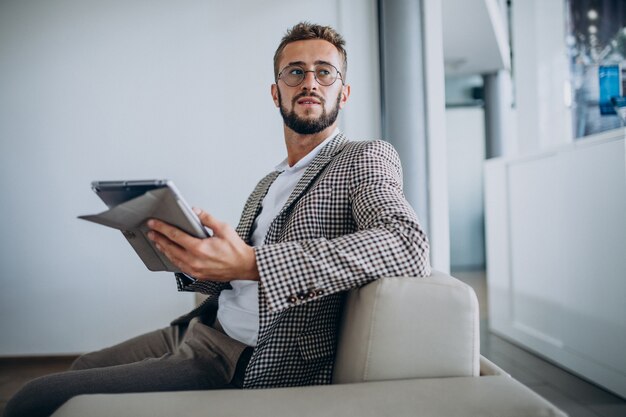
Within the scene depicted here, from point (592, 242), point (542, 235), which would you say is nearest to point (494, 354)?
point (542, 235)

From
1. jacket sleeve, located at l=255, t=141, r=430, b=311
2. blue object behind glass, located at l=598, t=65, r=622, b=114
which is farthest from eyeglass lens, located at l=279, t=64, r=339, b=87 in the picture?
blue object behind glass, located at l=598, t=65, r=622, b=114

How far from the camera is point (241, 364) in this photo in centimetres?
104

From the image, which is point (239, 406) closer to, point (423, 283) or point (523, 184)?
point (423, 283)

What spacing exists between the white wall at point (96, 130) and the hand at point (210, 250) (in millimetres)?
2017

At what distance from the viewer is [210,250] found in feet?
2.58

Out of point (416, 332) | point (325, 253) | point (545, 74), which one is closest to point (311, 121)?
point (325, 253)

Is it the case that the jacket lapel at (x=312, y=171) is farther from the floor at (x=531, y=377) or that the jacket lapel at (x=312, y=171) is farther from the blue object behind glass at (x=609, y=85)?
the blue object behind glass at (x=609, y=85)

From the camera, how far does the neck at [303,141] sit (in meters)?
1.42

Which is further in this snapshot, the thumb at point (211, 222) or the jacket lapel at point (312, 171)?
the jacket lapel at point (312, 171)

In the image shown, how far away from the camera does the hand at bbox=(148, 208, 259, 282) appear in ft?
2.57

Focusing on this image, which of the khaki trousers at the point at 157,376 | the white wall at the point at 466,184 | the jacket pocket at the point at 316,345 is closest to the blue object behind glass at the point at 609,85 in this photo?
the jacket pocket at the point at 316,345

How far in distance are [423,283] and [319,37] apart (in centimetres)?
90

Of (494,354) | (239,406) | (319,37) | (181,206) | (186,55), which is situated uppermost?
(186,55)

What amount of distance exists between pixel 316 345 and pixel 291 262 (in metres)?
0.26
